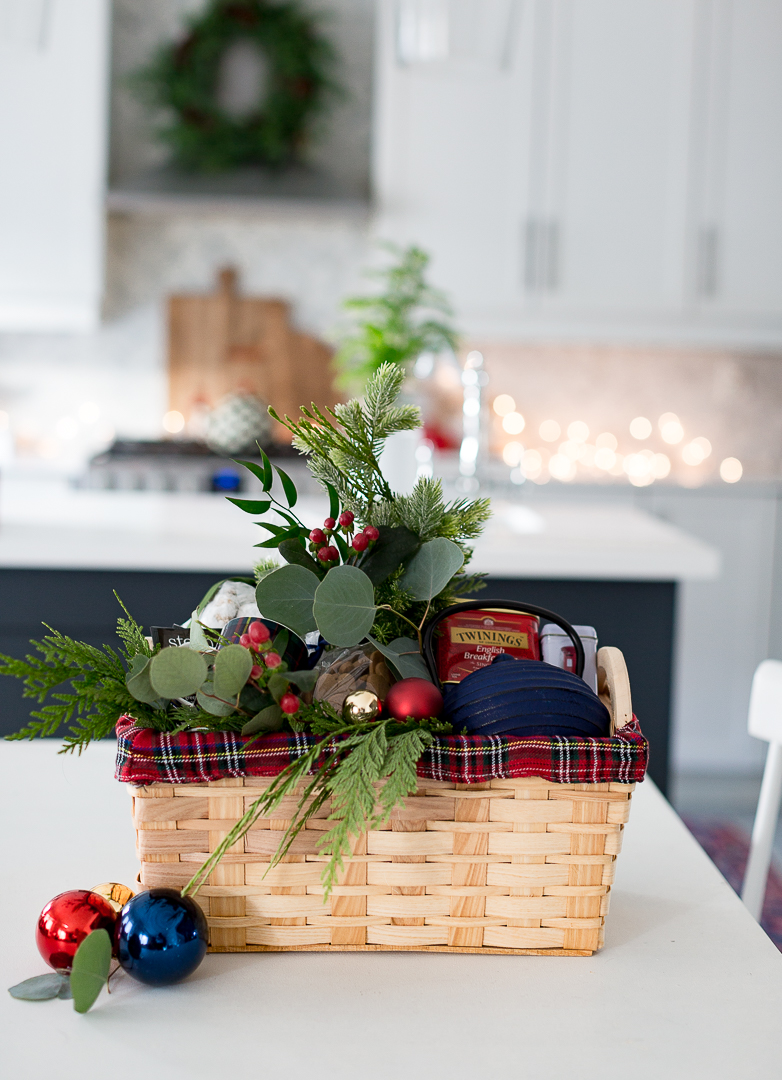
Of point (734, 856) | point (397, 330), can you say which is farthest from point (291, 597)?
point (734, 856)

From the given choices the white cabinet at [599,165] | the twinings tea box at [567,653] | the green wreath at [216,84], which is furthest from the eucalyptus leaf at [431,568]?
the green wreath at [216,84]

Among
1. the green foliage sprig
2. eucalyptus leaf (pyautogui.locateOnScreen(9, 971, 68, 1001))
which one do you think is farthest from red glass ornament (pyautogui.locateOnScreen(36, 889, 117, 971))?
the green foliage sprig

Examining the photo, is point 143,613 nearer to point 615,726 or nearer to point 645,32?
point 615,726

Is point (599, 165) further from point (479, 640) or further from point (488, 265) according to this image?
point (479, 640)

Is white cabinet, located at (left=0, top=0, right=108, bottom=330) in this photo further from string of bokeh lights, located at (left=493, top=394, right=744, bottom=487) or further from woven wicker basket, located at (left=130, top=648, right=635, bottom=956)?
woven wicker basket, located at (left=130, top=648, right=635, bottom=956)

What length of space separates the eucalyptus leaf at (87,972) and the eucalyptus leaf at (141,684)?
118 mm

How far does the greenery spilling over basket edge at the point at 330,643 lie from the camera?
0.53 m

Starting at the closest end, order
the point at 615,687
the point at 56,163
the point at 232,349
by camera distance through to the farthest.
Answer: the point at 615,687 < the point at 56,163 < the point at 232,349

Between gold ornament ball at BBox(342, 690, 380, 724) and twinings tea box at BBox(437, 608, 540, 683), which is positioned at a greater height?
twinings tea box at BBox(437, 608, 540, 683)

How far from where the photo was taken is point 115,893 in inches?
23.4

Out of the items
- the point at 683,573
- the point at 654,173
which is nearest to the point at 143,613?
the point at 683,573

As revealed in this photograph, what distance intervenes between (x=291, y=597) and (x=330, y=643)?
3 centimetres

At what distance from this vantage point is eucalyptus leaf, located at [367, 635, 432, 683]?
58cm

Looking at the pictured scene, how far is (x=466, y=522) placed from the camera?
65 centimetres
